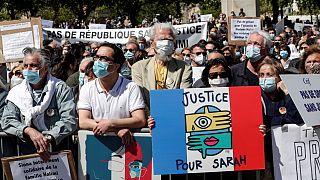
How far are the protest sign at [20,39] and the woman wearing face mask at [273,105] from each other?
4920 millimetres

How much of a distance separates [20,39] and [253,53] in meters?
4.42

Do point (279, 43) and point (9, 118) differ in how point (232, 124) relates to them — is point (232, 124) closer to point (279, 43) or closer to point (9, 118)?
point (9, 118)

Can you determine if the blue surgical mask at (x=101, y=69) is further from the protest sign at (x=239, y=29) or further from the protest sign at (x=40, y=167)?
the protest sign at (x=239, y=29)

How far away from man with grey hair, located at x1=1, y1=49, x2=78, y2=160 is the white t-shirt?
0.58 ft

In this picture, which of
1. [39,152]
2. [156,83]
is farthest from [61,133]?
[156,83]

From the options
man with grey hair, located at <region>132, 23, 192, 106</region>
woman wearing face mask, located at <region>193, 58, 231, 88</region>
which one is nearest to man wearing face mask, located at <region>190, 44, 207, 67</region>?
Answer: man with grey hair, located at <region>132, 23, 192, 106</region>

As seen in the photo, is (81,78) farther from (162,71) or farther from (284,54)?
(284,54)

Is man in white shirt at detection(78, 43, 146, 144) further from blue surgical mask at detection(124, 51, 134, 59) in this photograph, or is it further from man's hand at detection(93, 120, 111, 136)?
blue surgical mask at detection(124, 51, 134, 59)

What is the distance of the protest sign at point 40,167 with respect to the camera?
5.94 m

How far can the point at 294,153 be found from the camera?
6148mm

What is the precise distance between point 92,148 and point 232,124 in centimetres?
128

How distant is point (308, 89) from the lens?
6.23m

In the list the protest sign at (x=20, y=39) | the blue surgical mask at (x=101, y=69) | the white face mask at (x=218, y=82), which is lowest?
the white face mask at (x=218, y=82)

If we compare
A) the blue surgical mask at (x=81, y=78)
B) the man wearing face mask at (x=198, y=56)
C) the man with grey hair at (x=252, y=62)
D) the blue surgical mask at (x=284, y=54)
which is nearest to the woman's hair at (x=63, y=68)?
the blue surgical mask at (x=81, y=78)
